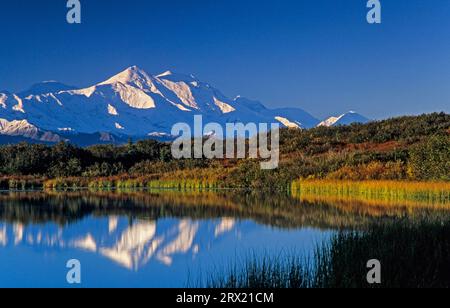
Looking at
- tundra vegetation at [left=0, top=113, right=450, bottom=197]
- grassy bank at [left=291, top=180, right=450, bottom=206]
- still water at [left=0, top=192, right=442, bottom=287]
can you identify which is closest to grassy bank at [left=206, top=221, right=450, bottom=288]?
still water at [left=0, top=192, right=442, bottom=287]

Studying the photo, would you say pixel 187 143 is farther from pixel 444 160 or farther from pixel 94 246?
pixel 94 246

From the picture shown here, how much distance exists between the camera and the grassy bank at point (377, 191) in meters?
29.6

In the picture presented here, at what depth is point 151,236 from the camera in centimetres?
1994

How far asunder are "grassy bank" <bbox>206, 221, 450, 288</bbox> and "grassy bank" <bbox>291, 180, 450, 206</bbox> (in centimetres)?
1403

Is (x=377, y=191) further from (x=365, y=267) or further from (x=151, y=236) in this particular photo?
(x=365, y=267)

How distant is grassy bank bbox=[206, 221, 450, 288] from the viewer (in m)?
10.4

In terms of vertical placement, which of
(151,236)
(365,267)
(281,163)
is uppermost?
(281,163)

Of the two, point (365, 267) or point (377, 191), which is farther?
point (377, 191)

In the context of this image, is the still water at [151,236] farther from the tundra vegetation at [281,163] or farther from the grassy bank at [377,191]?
the tundra vegetation at [281,163]

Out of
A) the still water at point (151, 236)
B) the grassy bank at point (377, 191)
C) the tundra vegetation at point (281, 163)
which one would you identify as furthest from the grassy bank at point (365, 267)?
the tundra vegetation at point (281, 163)

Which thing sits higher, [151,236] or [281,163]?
[281,163]

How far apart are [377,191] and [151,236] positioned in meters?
18.2

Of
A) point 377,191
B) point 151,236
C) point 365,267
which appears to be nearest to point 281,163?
point 377,191

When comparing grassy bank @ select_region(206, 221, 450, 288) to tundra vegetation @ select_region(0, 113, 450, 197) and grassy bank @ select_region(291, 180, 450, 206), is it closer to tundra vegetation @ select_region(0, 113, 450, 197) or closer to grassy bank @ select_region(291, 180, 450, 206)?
grassy bank @ select_region(291, 180, 450, 206)
